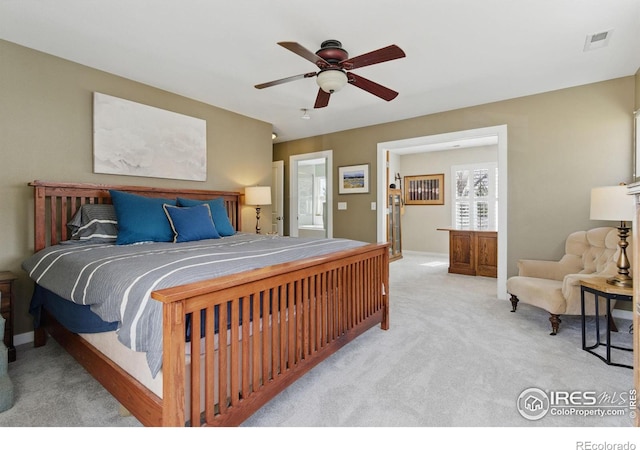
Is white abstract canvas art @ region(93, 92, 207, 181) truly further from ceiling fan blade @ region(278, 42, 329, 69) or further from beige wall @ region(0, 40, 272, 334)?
ceiling fan blade @ region(278, 42, 329, 69)

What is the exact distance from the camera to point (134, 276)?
140cm

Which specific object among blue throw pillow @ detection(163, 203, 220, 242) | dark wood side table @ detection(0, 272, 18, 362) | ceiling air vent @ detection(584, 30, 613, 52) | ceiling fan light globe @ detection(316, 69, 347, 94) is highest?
ceiling air vent @ detection(584, 30, 613, 52)

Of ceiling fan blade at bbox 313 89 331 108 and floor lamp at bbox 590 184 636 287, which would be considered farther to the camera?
ceiling fan blade at bbox 313 89 331 108

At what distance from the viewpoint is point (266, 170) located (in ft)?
15.9

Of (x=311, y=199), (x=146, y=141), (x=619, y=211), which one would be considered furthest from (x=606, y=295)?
(x=311, y=199)

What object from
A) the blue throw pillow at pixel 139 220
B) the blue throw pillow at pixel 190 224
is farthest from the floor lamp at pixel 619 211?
the blue throw pillow at pixel 139 220

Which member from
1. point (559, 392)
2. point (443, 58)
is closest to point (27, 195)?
point (443, 58)

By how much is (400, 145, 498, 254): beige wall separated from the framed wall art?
9 cm

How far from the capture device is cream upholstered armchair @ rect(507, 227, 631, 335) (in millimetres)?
2615

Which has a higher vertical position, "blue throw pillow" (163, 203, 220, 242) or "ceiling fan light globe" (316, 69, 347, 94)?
"ceiling fan light globe" (316, 69, 347, 94)

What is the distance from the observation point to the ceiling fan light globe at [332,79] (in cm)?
233

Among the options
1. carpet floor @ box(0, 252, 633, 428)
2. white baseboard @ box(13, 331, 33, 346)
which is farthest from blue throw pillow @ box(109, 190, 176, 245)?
white baseboard @ box(13, 331, 33, 346)

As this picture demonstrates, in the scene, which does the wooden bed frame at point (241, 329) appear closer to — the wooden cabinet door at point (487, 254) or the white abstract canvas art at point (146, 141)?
the white abstract canvas art at point (146, 141)
